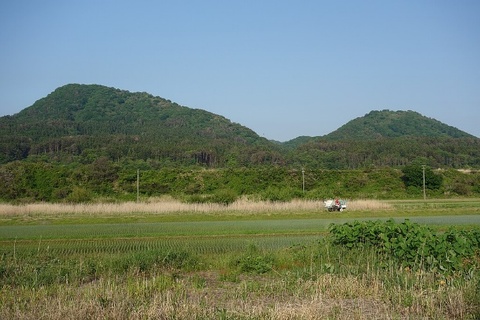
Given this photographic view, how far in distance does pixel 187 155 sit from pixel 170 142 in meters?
13.1

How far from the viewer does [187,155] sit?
9356cm

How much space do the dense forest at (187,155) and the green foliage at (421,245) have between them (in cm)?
2645

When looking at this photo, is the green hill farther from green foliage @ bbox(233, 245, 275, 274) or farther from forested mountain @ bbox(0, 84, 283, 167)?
green foliage @ bbox(233, 245, 275, 274)

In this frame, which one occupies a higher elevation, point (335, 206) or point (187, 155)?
point (187, 155)

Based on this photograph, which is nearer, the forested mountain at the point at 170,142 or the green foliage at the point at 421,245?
the green foliage at the point at 421,245

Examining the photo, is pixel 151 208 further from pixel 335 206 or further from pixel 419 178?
pixel 419 178

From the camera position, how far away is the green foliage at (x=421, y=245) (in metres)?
11.1

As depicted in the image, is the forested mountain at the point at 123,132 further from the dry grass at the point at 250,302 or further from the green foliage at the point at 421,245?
the dry grass at the point at 250,302

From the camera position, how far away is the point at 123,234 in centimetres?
2283

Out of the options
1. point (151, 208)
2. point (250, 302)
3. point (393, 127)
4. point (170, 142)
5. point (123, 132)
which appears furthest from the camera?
point (393, 127)

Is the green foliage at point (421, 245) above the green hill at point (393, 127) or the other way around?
the other way around

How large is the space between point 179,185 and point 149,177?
14.1 ft

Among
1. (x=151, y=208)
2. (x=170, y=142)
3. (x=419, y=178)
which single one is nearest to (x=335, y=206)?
(x=151, y=208)

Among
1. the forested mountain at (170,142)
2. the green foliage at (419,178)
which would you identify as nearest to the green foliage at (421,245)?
the green foliage at (419,178)
